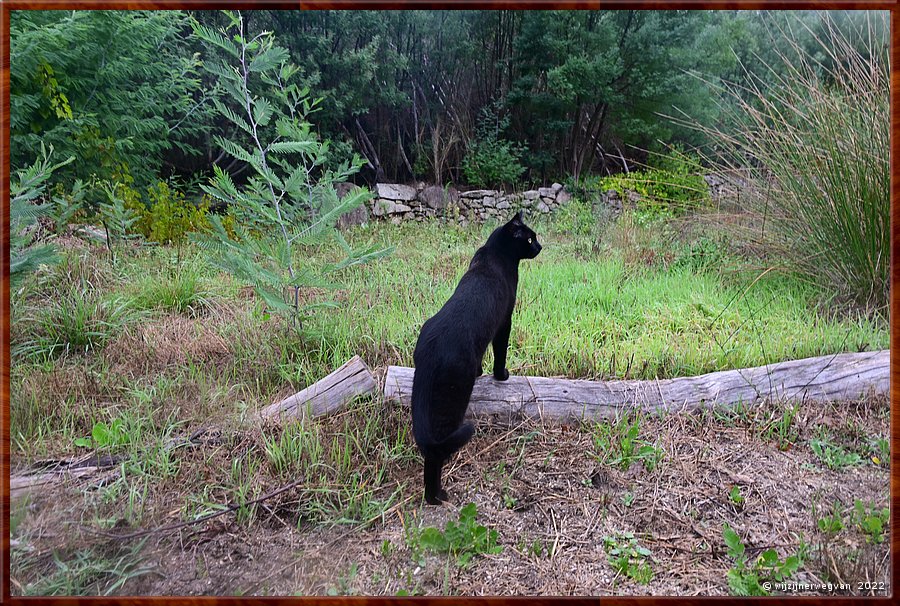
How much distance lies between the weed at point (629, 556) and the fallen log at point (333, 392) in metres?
1.07

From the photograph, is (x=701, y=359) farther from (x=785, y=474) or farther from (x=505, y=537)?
(x=505, y=537)

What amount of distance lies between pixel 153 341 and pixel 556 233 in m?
2.00

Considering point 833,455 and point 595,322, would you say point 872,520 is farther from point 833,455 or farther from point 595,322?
point 595,322

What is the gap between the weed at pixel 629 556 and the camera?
140 cm

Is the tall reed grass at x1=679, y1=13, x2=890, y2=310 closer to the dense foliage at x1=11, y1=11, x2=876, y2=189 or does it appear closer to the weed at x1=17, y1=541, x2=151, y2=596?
the dense foliage at x1=11, y1=11, x2=876, y2=189

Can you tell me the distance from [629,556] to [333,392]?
1.24 metres

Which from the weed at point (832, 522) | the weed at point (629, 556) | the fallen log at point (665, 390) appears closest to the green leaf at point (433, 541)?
the weed at point (629, 556)

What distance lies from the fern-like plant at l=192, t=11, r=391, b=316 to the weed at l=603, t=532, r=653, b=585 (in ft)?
4.89

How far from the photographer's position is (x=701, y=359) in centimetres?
231

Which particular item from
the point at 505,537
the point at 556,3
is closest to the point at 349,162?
the point at 556,3

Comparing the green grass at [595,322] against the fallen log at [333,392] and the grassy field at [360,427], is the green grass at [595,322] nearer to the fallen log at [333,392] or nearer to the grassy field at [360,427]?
the grassy field at [360,427]

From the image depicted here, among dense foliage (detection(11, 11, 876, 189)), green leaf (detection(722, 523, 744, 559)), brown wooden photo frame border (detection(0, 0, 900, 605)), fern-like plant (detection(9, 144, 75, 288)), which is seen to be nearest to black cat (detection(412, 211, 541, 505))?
brown wooden photo frame border (detection(0, 0, 900, 605))

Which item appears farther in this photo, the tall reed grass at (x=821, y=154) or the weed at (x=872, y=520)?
the tall reed grass at (x=821, y=154)

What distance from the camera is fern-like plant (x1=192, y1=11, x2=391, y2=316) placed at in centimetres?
196
